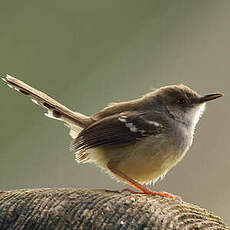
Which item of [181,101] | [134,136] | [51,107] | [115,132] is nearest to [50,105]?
[51,107]

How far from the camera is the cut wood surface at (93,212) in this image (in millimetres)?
2473

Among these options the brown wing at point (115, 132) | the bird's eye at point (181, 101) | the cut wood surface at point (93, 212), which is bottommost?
the cut wood surface at point (93, 212)

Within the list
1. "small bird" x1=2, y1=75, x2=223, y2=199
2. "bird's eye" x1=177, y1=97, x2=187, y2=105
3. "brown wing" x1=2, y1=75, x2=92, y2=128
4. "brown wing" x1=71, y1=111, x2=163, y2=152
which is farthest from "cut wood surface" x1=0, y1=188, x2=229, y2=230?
"bird's eye" x1=177, y1=97, x2=187, y2=105

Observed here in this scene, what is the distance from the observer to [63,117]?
441 cm

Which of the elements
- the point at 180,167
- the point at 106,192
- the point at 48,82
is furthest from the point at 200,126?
the point at 106,192

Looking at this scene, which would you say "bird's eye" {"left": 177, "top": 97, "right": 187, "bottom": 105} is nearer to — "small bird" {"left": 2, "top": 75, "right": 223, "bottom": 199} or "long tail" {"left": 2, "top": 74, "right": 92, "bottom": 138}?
"small bird" {"left": 2, "top": 75, "right": 223, "bottom": 199}

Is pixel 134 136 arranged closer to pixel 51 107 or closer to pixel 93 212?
pixel 51 107

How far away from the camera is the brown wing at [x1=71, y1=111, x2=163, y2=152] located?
3.96m

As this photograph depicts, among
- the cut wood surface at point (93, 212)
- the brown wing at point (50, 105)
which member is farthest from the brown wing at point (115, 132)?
the cut wood surface at point (93, 212)

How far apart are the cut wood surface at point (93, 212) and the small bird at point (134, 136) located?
3.42 feet

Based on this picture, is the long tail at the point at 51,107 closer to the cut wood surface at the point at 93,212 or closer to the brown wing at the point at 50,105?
the brown wing at the point at 50,105

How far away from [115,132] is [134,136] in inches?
5.8

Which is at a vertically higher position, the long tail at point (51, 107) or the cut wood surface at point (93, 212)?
the long tail at point (51, 107)

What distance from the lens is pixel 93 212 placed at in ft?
8.34
